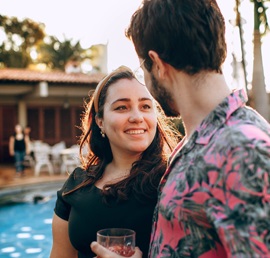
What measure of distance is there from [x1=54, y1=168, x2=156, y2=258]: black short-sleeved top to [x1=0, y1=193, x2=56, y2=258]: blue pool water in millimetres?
6605

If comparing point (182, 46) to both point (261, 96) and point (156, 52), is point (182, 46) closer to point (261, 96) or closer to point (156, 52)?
point (156, 52)

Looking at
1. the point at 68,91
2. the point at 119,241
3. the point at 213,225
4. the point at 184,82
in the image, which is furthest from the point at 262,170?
the point at 68,91

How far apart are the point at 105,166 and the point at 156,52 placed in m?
1.20

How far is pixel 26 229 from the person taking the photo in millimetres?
9914

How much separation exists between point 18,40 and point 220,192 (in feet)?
122

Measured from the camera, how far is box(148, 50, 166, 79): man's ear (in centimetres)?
133

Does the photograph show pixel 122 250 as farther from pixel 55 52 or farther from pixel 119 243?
pixel 55 52

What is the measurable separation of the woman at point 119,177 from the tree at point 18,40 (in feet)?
113

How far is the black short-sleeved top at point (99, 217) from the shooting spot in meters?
1.97

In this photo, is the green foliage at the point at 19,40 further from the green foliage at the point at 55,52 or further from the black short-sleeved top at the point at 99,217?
the black short-sleeved top at the point at 99,217

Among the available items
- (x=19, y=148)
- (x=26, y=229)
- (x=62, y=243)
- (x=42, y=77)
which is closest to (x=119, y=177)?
(x=62, y=243)

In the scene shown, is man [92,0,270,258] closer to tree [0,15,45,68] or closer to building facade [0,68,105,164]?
building facade [0,68,105,164]

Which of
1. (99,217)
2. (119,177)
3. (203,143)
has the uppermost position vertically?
(203,143)

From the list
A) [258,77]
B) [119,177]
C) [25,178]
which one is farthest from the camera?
[25,178]
